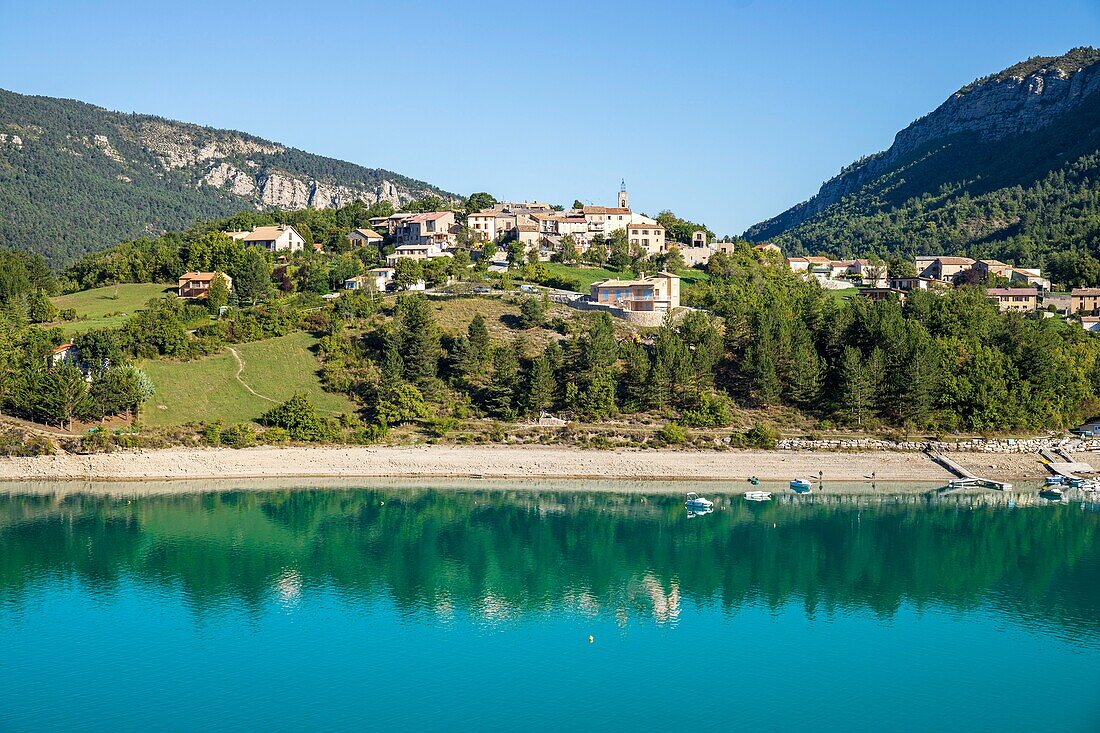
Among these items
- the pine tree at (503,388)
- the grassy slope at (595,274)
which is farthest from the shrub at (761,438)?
the grassy slope at (595,274)

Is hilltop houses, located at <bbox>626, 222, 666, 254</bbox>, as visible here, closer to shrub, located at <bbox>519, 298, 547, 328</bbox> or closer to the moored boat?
Result: shrub, located at <bbox>519, 298, 547, 328</bbox>

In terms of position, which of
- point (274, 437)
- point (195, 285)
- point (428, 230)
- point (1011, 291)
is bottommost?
point (274, 437)

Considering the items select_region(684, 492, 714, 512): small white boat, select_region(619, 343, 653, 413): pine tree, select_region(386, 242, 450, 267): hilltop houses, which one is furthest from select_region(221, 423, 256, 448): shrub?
select_region(386, 242, 450, 267): hilltop houses

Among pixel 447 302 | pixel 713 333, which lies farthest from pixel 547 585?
pixel 447 302

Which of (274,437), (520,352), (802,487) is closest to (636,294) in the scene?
(520,352)

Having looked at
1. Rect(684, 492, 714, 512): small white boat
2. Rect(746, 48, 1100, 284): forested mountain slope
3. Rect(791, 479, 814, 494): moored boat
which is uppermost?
Rect(746, 48, 1100, 284): forested mountain slope

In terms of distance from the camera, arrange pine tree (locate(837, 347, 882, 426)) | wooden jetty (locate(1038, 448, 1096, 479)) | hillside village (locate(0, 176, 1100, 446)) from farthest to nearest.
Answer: pine tree (locate(837, 347, 882, 426)), hillside village (locate(0, 176, 1100, 446)), wooden jetty (locate(1038, 448, 1096, 479))

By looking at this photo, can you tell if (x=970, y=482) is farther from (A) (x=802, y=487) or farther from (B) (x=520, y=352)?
(B) (x=520, y=352)
